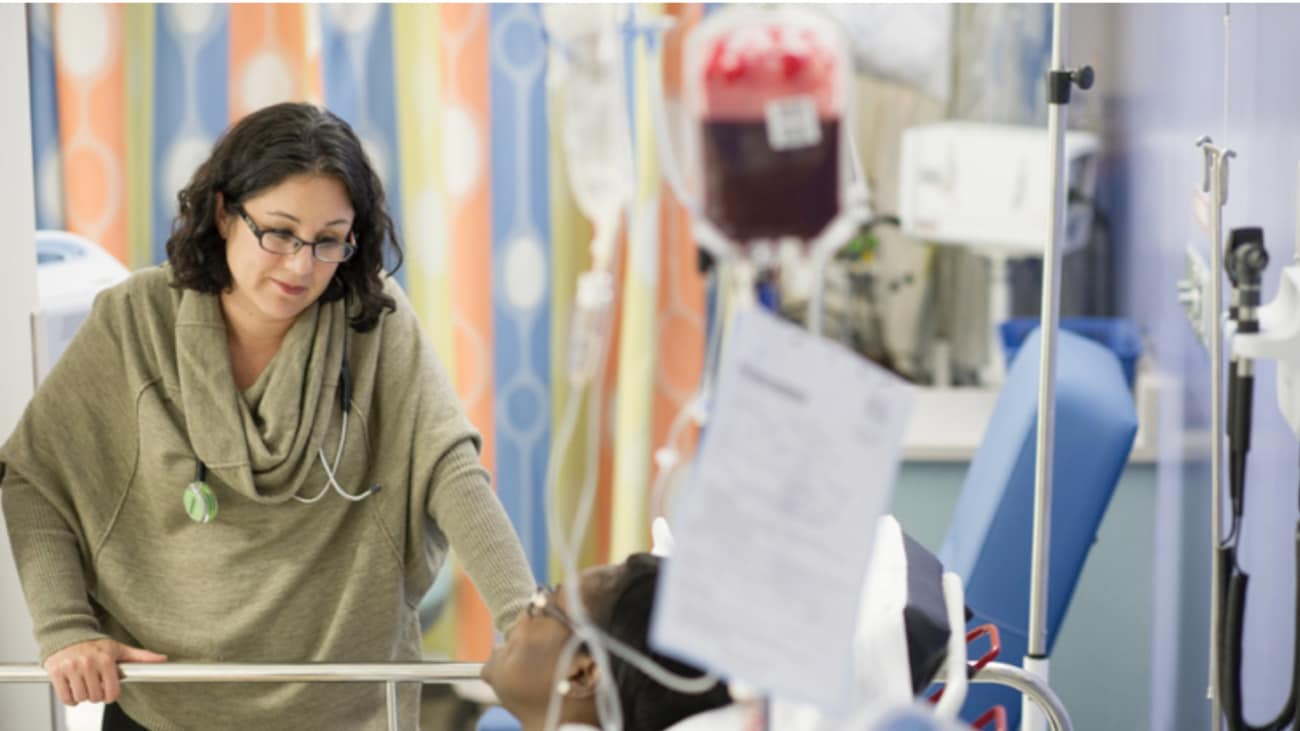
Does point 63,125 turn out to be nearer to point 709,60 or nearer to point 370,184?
Answer: point 370,184

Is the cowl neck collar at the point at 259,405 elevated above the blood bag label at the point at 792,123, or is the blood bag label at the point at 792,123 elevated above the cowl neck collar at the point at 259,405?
the blood bag label at the point at 792,123

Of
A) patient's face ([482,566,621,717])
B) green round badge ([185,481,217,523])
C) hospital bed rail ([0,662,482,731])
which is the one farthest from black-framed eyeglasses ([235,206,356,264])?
patient's face ([482,566,621,717])

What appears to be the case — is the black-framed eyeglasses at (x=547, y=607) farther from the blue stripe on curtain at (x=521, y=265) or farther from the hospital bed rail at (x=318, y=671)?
the blue stripe on curtain at (x=521, y=265)

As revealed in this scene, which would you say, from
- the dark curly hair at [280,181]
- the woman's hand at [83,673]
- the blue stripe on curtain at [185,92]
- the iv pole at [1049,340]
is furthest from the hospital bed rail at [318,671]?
the blue stripe on curtain at [185,92]

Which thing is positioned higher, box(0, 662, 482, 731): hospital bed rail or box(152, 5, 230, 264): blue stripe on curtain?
box(152, 5, 230, 264): blue stripe on curtain

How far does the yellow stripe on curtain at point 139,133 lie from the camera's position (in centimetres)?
299

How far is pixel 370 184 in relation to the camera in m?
1.83

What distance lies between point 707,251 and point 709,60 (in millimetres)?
110

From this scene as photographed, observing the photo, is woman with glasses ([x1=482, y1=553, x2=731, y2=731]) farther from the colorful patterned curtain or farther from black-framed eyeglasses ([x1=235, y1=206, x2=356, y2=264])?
the colorful patterned curtain

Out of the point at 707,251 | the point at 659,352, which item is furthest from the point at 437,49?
the point at 707,251

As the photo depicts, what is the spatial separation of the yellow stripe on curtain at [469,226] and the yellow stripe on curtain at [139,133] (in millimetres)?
595

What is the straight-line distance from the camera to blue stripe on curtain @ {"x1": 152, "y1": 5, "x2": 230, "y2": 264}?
299 cm

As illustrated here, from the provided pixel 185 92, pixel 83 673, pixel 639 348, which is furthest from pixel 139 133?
pixel 83 673

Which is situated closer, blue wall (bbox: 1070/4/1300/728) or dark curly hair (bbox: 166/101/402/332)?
blue wall (bbox: 1070/4/1300/728)
